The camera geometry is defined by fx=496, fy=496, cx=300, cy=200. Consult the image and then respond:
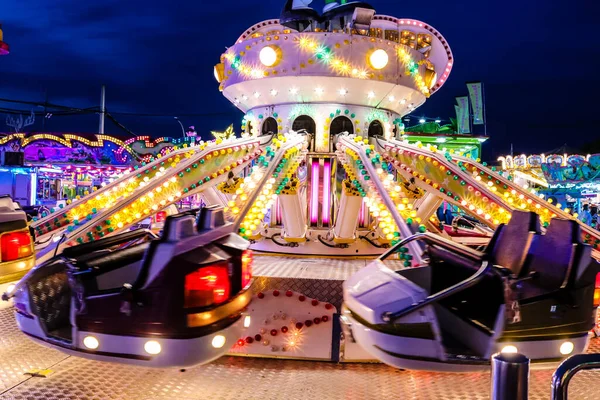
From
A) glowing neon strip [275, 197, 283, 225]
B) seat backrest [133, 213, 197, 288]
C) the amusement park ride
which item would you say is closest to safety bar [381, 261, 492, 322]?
the amusement park ride

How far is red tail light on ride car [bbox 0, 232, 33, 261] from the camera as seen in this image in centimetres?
412

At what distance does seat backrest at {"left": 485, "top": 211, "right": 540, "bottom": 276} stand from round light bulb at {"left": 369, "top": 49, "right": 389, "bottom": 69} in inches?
182

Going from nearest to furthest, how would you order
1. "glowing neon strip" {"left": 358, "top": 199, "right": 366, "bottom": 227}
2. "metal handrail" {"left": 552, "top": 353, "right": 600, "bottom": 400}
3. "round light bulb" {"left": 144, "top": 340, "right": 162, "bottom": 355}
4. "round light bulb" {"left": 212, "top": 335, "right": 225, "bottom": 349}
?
"metal handrail" {"left": 552, "top": 353, "right": 600, "bottom": 400}, "round light bulb" {"left": 144, "top": 340, "right": 162, "bottom": 355}, "round light bulb" {"left": 212, "top": 335, "right": 225, "bottom": 349}, "glowing neon strip" {"left": 358, "top": 199, "right": 366, "bottom": 227}

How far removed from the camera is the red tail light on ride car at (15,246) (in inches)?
162

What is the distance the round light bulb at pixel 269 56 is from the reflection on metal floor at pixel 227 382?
514 cm

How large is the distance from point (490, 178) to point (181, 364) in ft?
17.5

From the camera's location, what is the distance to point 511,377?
227 centimetres

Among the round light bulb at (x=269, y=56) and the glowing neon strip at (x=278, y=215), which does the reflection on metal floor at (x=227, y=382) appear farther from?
the round light bulb at (x=269, y=56)

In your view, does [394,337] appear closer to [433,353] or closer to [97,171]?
[433,353]

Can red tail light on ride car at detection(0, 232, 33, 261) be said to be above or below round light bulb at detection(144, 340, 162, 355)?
above

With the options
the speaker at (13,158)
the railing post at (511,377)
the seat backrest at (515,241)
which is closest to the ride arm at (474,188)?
the seat backrest at (515,241)

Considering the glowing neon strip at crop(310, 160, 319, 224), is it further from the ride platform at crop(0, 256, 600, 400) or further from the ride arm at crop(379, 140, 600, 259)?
the ride platform at crop(0, 256, 600, 400)

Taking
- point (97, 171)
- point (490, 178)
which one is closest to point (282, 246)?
point (490, 178)

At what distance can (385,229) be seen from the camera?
545cm
